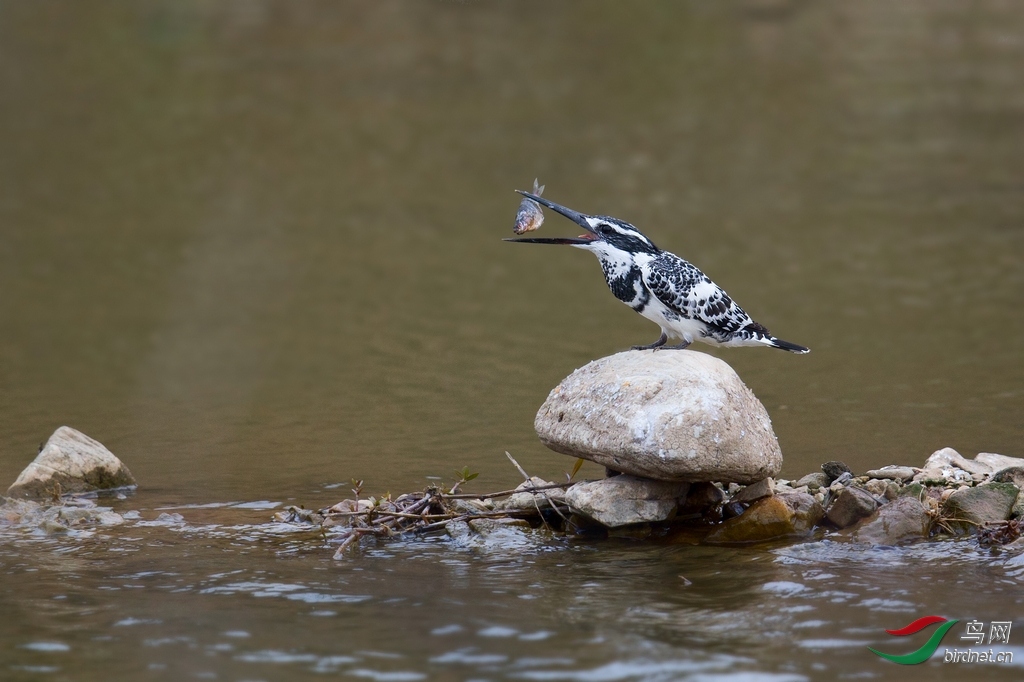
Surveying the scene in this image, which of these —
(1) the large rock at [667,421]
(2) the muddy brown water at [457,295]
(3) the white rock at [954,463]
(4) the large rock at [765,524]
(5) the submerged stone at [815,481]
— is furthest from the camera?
(3) the white rock at [954,463]

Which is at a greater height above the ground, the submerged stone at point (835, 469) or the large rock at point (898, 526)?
the submerged stone at point (835, 469)

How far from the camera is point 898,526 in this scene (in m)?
7.31

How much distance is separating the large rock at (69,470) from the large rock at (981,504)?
5.91 m

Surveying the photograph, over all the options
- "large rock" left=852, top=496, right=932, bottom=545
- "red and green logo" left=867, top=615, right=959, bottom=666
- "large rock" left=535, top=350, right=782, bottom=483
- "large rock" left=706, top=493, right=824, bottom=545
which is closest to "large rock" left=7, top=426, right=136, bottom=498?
"large rock" left=535, top=350, right=782, bottom=483

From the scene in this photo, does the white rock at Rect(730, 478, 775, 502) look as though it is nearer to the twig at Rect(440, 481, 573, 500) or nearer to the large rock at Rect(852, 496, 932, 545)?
the large rock at Rect(852, 496, 932, 545)

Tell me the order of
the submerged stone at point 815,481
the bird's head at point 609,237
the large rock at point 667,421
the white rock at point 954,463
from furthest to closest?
the white rock at point 954,463
the submerged stone at point 815,481
the bird's head at point 609,237
the large rock at point 667,421

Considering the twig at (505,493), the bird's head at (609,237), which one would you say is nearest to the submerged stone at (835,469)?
the twig at (505,493)

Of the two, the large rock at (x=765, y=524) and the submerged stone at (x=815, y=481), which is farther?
the submerged stone at (x=815, y=481)

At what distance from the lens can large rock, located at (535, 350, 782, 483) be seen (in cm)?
728

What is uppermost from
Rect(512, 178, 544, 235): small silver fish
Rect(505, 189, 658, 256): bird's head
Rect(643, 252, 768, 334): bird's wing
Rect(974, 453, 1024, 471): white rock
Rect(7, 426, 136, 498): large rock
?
Rect(512, 178, 544, 235): small silver fish

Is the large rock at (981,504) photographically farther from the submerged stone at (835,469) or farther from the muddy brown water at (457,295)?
the submerged stone at (835,469)

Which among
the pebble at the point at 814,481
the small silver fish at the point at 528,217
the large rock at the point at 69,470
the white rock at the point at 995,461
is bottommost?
the pebble at the point at 814,481

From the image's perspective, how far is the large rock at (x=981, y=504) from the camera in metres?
7.35

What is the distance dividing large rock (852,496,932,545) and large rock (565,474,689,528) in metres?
1.17
